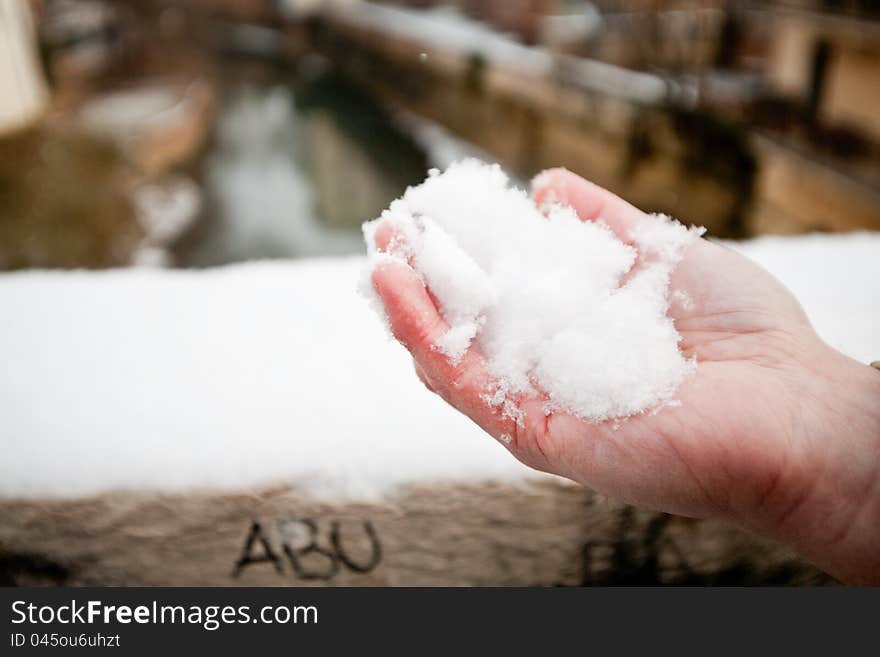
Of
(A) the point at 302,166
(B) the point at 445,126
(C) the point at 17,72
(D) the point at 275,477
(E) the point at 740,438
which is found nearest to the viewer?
(E) the point at 740,438

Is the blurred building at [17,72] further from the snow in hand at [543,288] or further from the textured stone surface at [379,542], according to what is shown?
the snow in hand at [543,288]

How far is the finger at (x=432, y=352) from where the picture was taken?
0.87 m

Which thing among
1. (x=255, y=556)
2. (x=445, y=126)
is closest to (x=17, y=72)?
(x=445, y=126)

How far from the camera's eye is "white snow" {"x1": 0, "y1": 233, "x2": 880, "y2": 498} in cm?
97

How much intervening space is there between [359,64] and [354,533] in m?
19.8

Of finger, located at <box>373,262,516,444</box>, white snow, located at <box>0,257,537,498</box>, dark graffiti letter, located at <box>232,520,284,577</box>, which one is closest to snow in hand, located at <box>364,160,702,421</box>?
finger, located at <box>373,262,516,444</box>

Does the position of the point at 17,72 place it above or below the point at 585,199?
above

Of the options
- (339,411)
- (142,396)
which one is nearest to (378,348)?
(339,411)

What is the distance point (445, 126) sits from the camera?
47.7 ft

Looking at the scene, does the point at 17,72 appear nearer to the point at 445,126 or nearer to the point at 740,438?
the point at 445,126

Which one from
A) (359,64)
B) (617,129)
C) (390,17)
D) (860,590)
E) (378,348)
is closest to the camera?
(860,590)

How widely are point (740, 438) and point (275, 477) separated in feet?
2.35

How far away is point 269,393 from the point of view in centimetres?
107

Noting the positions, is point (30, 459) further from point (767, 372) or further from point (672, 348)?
point (767, 372)
